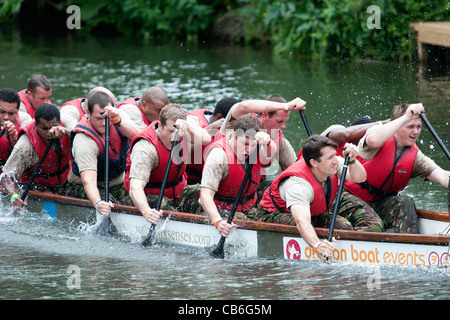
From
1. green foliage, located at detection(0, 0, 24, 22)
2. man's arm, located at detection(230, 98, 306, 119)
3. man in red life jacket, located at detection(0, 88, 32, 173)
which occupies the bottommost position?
man in red life jacket, located at detection(0, 88, 32, 173)

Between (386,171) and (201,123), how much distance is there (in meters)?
2.23

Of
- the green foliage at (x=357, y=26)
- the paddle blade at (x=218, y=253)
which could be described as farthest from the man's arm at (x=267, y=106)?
the green foliage at (x=357, y=26)

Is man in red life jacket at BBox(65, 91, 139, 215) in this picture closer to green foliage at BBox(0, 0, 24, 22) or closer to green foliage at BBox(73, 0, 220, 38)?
green foliage at BBox(73, 0, 220, 38)

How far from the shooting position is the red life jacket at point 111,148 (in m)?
7.27

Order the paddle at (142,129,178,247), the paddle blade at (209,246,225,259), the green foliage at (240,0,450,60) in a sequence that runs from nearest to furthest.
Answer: the paddle blade at (209,246,225,259) → the paddle at (142,129,178,247) → the green foliage at (240,0,450,60)

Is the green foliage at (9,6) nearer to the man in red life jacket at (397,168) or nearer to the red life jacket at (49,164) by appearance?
the red life jacket at (49,164)

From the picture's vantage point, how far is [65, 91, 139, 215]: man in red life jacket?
7.16m

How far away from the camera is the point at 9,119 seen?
26.8 feet

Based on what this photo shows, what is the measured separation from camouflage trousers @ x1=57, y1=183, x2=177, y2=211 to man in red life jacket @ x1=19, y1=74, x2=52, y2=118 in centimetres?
137

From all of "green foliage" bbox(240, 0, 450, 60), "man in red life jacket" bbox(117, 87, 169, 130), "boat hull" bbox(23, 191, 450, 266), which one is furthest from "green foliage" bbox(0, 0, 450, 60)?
"boat hull" bbox(23, 191, 450, 266)

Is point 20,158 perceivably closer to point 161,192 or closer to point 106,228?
point 106,228

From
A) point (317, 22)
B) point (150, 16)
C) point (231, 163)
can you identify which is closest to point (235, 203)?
point (231, 163)

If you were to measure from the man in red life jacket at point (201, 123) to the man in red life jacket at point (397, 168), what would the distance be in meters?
1.69

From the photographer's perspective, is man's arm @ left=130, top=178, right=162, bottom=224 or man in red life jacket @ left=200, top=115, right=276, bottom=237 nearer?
man in red life jacket @ left=200, top=115, right=276, bottom=237
